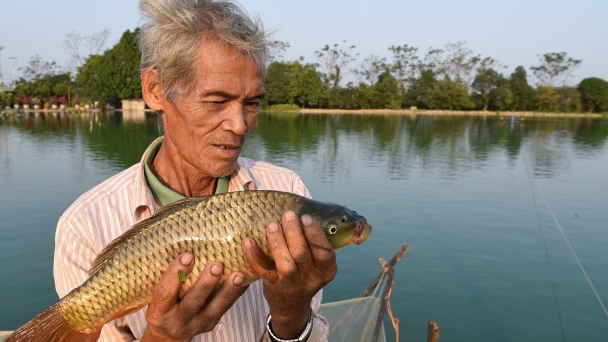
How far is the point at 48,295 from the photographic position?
691 cm

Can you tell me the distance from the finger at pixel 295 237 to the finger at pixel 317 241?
0.02 meters

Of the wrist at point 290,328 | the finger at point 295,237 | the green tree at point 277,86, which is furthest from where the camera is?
the green tree at point 277,86

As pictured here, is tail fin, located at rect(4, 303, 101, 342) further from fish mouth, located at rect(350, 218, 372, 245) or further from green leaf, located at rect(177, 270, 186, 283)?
fish mouth, located at rect(350, 218, 372, 245)

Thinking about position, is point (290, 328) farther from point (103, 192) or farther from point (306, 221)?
point (103, 192)

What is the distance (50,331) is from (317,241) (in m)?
0.94

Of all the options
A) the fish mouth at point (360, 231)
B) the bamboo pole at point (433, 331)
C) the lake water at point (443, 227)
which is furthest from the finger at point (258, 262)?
the lake water at point (443, 227)

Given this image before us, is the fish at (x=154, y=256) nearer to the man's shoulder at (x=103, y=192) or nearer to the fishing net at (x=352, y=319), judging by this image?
the man's shoulder at (x=103, y=192)

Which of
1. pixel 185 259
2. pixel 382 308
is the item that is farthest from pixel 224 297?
pixel 382 308

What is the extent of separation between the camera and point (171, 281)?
152 centimetres

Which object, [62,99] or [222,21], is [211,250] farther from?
[62,99]

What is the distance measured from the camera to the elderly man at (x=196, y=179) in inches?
63.1

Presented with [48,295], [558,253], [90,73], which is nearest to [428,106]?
[90,73]

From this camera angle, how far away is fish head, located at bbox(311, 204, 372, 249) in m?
1.70

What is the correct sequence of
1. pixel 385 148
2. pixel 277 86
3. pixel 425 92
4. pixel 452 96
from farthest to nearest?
pixel 425 92, pixel 452 96, pixel 277 86, pixel 385 148
